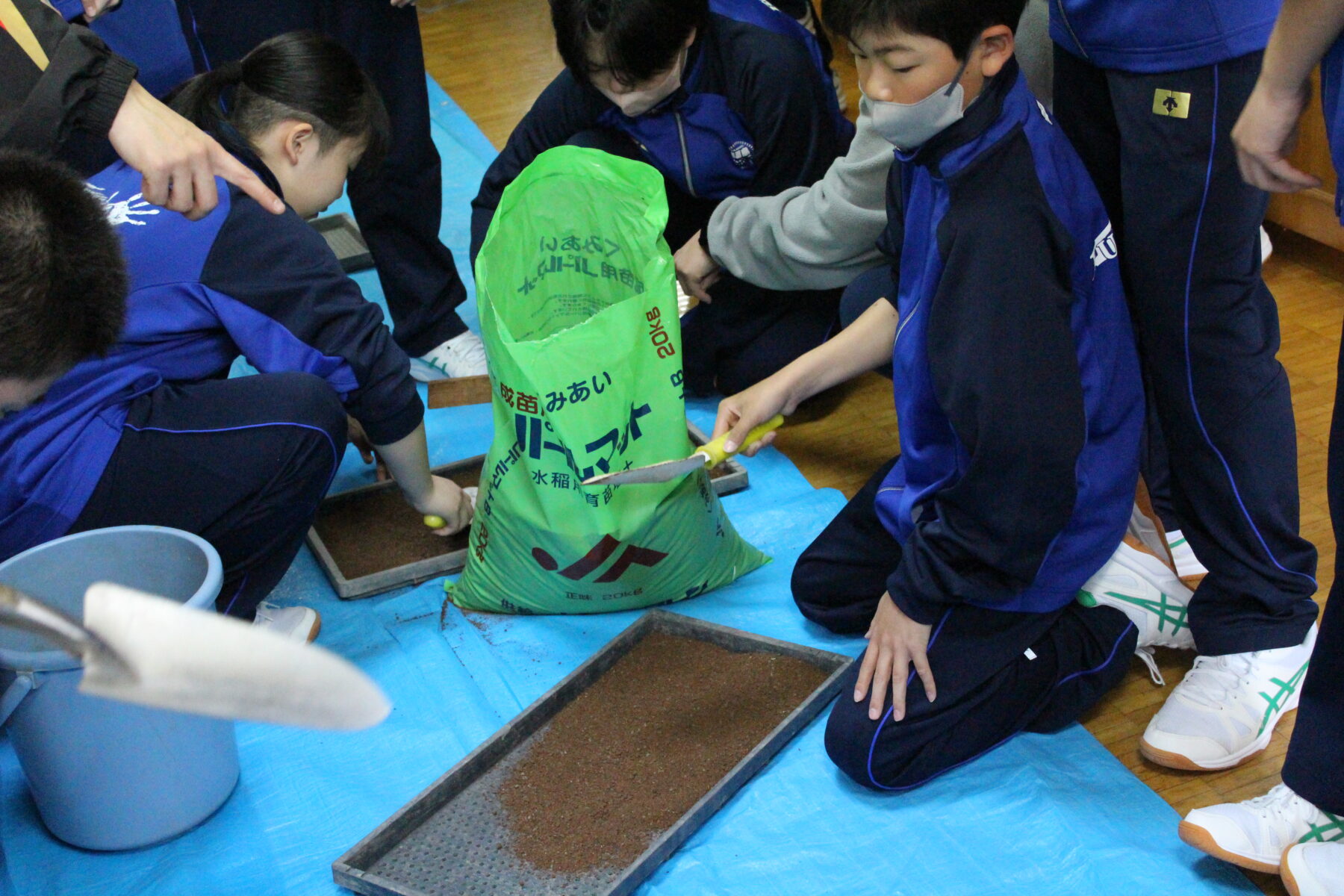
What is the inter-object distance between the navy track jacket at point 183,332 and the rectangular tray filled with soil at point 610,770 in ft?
1.48

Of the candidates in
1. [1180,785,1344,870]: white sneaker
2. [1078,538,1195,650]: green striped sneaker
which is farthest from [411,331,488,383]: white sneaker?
[1180,785,1344,870]: white sneaker

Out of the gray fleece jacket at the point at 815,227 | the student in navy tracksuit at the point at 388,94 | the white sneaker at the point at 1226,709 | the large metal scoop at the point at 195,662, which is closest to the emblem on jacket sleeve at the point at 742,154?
the gray fleece jacket at the point at 815,227

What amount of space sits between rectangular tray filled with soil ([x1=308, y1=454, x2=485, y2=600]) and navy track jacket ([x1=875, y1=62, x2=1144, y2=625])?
2.19 ft

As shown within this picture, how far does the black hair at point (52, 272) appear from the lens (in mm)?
1009

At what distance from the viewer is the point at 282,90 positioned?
154cm

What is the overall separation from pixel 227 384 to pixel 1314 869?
1.22 meters

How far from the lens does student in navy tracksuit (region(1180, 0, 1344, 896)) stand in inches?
35.7

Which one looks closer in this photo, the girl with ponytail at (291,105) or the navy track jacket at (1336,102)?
the navy track jacket at (1336,102)

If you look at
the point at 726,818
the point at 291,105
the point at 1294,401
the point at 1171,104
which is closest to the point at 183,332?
the point at 291,105

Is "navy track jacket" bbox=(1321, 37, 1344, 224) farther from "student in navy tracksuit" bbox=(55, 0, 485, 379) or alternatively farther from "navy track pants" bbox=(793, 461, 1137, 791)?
"student in navy tracksuit" bbox=(55, 0, 485, 379)

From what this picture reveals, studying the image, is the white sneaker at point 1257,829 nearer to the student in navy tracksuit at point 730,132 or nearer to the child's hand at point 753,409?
the child's hand at point 753,409

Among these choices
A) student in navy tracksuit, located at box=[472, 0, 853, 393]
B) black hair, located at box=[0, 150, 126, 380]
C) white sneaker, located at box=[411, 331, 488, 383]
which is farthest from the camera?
white sneaker, located at box=[411, 331, 488, 383]

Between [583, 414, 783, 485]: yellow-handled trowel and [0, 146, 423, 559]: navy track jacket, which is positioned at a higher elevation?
[0, 146, 423, 559]: navy track jacket

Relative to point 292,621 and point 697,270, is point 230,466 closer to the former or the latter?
point 292,621
